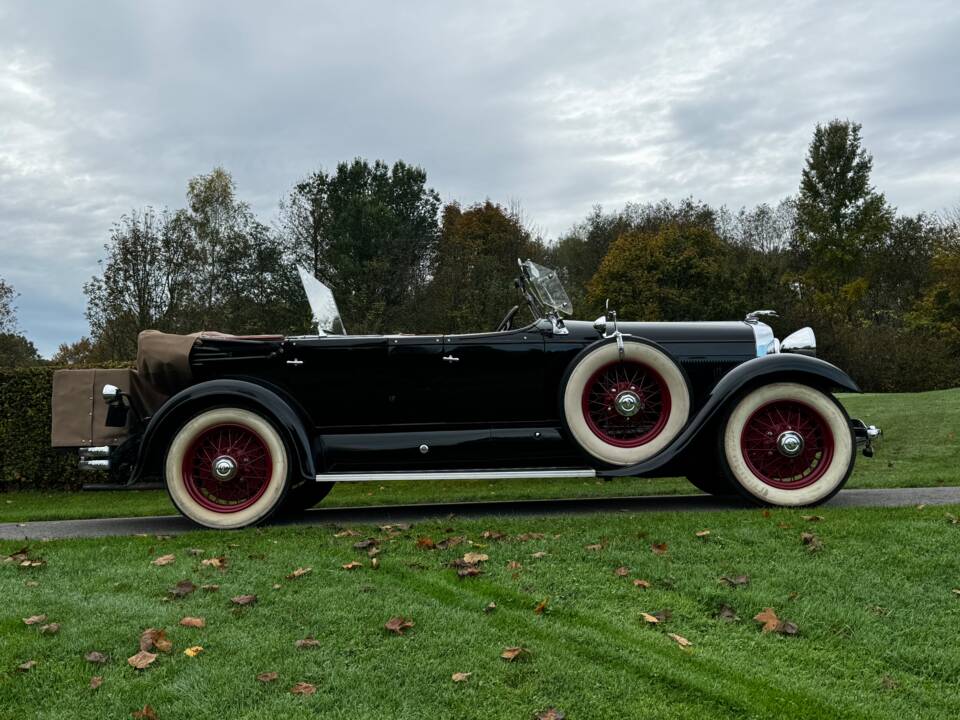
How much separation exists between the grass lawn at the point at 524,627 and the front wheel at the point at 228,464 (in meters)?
0.88

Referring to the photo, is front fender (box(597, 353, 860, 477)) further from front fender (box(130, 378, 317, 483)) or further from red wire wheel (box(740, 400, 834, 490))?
front fender (box(130, 378, 317, 483))

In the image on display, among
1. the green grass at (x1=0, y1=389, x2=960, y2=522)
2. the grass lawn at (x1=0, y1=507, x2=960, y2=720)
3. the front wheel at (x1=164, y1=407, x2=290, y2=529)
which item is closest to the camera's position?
the grass lawn at (x1=0, y1=507, x2=960, y2=720)

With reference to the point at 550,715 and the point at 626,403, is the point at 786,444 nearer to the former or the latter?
the point at 626,403

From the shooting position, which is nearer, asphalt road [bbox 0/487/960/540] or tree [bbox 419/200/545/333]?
asphalt road [bbox 0/487/960/540]

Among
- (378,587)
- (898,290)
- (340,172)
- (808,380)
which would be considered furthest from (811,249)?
(378,587)

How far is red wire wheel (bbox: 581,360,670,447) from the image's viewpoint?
6.07 metres

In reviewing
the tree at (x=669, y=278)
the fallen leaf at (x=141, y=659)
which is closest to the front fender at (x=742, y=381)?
the fallen leaf at (x=141, y=659)

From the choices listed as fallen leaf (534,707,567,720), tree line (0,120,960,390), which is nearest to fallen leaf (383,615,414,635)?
fallen leaf (534,707,567,720)

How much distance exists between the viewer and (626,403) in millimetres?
6086

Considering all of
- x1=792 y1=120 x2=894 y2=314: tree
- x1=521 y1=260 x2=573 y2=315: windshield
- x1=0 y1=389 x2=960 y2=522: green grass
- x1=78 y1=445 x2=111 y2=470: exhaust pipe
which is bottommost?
x1=0 y1=389 x2=960 y2=522: green grass

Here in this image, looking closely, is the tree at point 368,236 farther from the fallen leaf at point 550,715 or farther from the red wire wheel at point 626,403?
the fallen leaf at point 550,715

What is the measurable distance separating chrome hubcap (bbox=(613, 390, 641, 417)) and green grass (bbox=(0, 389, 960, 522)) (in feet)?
6.54

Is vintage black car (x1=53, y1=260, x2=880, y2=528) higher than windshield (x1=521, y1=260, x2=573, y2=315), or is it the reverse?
windshield (x1=521, y1=260, x2=573, y2=315)

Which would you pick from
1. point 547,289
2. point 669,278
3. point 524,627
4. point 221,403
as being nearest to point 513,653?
point 524,627
